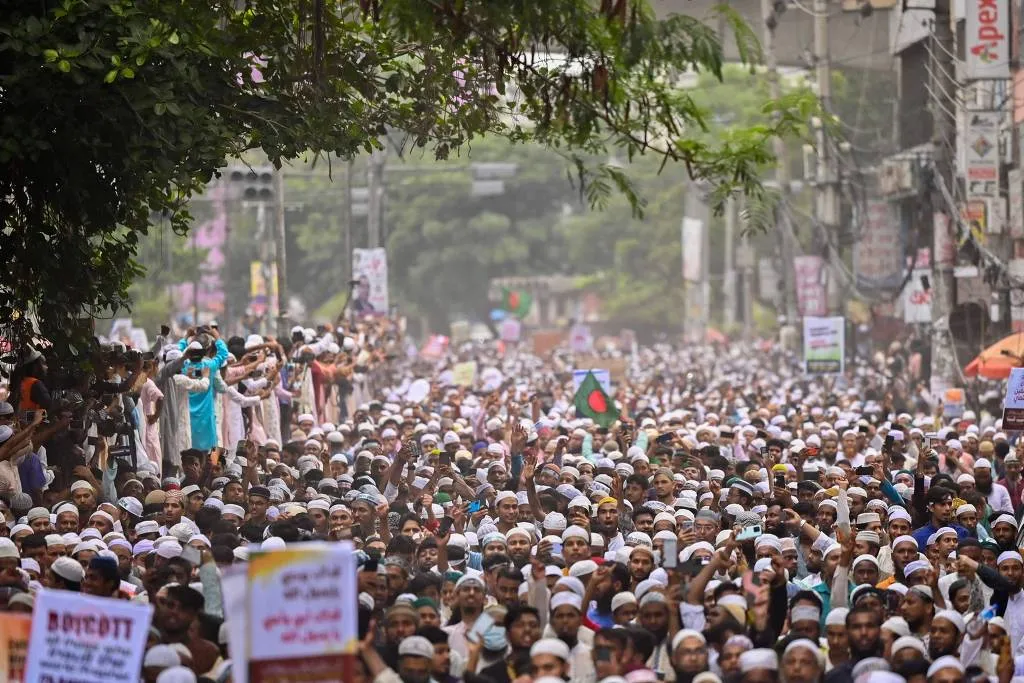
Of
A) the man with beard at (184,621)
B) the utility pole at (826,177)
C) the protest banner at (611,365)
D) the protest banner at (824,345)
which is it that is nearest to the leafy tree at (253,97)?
the man with beard at (184,621)

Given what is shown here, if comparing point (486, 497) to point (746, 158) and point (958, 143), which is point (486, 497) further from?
point (958, 143)

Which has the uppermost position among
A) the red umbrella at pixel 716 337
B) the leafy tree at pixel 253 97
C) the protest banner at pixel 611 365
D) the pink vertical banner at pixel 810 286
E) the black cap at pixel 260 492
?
the leafy tree at pixel 253 97

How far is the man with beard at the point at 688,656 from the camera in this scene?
818 cm

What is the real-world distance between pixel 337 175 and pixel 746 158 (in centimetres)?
5034

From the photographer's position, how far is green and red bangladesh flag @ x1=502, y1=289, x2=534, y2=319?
78625 millimetres

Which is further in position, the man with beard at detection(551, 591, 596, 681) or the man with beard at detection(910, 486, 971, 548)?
the man with beard at detection(910, 486, 971, 548)

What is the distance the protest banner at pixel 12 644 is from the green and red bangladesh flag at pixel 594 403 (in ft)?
44.8

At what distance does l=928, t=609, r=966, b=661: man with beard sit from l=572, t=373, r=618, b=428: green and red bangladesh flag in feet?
39.0

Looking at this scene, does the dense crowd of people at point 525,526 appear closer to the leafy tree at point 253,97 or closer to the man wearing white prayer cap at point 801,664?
the man wearing white prayer cap at point 801,664

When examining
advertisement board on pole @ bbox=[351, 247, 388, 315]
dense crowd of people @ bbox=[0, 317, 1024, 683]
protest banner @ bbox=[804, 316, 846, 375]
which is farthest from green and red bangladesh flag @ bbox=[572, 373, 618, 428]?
advertisement board on pole @ bbox=[351, 247, 388, 315]

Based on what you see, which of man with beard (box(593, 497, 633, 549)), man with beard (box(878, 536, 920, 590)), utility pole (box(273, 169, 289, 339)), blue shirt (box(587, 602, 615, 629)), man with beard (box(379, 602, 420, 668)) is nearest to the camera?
man with beard (box(379, 602, 420, 668))

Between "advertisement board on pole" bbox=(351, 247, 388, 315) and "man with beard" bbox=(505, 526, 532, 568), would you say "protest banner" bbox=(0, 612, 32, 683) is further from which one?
"advertisement board on pole" bbox=(351, 247, 388, 315)

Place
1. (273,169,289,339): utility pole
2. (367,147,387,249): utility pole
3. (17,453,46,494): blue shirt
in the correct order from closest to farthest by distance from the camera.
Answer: (17,453,46,494): blue shirt, (273,169,289,339): utility pole, (367,147,387,249): utility pole

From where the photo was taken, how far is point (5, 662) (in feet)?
24.7
